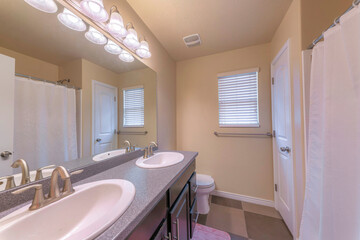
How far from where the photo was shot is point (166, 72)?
6.39 feet

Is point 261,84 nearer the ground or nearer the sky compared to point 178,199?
nearer the sky

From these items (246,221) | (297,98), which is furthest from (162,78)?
(246,221)

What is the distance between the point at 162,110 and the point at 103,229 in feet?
4.85

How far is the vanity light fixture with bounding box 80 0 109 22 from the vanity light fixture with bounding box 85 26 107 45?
0.09 metres

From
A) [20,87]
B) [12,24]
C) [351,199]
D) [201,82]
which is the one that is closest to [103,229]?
[20,87]

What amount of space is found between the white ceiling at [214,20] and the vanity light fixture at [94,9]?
53 cm

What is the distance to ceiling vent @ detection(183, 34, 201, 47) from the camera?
5.36ft

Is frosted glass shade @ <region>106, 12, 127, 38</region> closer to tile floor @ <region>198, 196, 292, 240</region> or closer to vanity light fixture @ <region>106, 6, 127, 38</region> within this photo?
vanity light fixture @ <region>106, 6, 127, 38</region>

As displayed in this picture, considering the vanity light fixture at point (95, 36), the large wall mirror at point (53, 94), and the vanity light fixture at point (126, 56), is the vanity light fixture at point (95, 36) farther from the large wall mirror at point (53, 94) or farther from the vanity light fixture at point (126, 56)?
the vanity light fixture at point (126, 56)

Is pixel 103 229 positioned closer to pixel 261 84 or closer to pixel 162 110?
pixel 162 110

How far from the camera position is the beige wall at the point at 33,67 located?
0.59m

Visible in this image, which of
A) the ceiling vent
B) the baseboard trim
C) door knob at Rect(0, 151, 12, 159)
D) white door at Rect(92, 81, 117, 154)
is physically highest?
the ceiling vent

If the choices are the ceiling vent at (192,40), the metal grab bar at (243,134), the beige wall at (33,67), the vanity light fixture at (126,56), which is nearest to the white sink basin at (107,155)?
the beige wall at (33,67)

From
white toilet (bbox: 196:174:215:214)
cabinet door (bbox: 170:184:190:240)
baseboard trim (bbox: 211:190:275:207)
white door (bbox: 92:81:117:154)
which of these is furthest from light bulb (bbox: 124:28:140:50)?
baseboard trim (bbox: 211:190:275:207)
